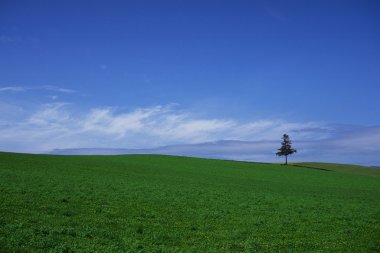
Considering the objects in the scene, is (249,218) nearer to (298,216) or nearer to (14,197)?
(298,216)

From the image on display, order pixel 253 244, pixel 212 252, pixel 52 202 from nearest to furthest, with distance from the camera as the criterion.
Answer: pixel 212 252 < pixel 253 244 < pixel 52 202

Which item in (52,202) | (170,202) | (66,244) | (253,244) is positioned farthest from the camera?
(170,202)

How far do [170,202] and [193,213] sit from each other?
4.54 metres

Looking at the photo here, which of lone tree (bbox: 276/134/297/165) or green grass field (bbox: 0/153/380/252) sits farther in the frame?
lone tree (bbox: 276/134/297/165)

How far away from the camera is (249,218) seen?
946 inches

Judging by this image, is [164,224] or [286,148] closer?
[164,224]

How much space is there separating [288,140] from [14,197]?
108 meters

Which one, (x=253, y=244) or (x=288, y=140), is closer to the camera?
(x=253, y=244)

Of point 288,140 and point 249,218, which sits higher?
point 288,140

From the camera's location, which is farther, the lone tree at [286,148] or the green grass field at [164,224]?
the lone tree at [286,148]

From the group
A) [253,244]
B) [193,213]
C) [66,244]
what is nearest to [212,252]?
[253,244]

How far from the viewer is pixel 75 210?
21.9 meters

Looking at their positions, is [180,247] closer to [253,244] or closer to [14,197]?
[253,244]

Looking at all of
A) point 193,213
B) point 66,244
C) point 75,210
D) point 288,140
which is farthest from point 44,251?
point 288,140
